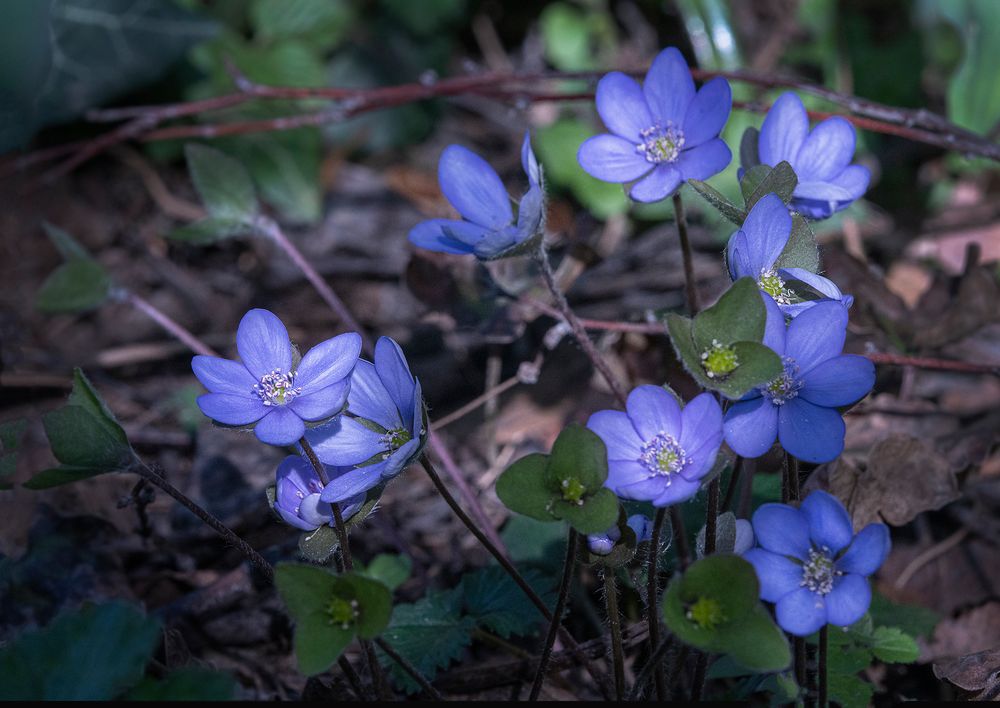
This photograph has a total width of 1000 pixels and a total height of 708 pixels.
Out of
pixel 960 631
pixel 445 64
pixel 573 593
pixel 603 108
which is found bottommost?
pixel 960 631

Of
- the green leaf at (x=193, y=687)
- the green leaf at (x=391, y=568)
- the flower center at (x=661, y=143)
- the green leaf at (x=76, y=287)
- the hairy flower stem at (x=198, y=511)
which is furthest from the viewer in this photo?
the green leaf at (x=76, y=287)

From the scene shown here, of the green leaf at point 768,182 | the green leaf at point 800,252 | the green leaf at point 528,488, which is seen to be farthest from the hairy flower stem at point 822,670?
the green leaf at point 768,182

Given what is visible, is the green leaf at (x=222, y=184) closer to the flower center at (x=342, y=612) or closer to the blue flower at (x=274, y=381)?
the blue flower at (x=274, y=381)

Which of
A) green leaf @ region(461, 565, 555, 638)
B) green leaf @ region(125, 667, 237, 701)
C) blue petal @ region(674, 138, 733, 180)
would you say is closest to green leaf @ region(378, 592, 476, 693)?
green leaf @ region(461, 565, 555, 638)

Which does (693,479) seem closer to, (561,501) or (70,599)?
(561,501)

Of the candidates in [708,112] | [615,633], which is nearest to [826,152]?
[708,112]

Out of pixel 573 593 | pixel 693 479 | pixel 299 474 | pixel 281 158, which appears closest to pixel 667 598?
pixel 693 479
